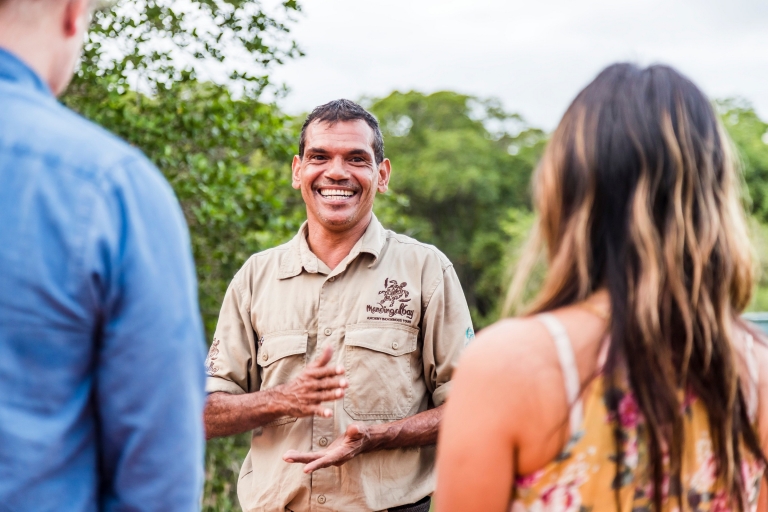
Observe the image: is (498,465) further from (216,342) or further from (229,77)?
(229,77)

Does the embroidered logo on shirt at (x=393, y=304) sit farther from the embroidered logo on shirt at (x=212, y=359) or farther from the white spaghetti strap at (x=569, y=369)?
the white spaghetti strap at (x=569, y=369)

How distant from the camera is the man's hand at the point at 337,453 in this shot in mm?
2518

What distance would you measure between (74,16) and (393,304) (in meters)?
1.73

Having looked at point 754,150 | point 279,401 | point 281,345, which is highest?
point 754,150

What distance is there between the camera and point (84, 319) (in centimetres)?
123

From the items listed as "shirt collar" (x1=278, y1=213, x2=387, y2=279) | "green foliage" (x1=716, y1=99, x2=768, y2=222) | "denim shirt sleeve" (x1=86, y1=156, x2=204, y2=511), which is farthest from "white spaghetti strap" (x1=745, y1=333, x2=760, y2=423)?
"green foliage" (x1=716, y1=99, x2=768, y2=222)

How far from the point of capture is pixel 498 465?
4.55 feet

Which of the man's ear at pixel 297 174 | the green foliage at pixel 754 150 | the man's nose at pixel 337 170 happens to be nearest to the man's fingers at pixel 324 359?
the man's nose at pixel 337 170

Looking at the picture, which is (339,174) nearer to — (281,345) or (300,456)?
(281,345)

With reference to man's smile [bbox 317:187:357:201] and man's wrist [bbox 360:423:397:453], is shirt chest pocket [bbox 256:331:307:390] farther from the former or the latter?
man's smile [bbox 317:187:357:201]

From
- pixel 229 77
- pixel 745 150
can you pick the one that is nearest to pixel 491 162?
pixel 745 150

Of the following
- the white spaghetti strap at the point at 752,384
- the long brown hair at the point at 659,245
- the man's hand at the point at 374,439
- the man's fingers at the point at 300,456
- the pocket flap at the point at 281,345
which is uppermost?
the long brown hair at the point at 659,245

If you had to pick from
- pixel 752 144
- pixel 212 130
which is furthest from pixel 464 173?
pixel 212 130

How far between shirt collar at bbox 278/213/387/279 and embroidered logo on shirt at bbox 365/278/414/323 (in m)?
0.12
